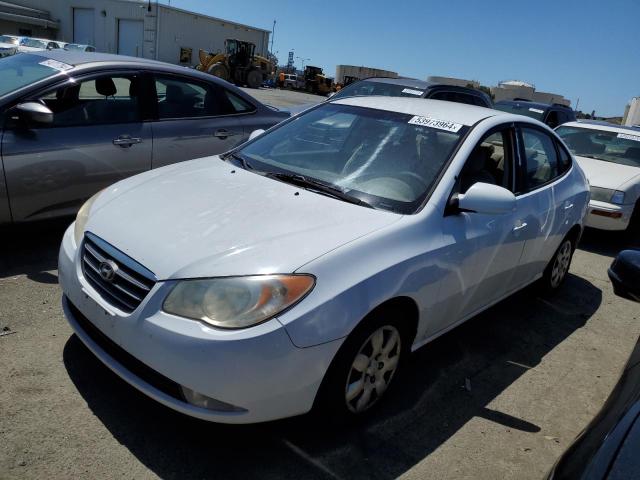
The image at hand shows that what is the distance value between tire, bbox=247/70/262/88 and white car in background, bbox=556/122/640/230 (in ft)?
101

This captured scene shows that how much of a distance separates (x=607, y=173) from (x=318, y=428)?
624 centimetres

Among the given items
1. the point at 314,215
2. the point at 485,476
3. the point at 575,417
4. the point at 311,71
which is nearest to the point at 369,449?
the point at 485,476

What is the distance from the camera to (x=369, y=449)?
2.61 m

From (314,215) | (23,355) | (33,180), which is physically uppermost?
(314,215)

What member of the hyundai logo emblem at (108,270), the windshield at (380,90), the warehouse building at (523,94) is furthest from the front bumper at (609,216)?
the warehouse building at (523,94)

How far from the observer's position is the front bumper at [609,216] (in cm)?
666

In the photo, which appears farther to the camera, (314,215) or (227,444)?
(314,215)

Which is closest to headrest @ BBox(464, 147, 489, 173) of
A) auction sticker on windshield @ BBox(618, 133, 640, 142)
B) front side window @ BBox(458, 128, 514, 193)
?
front side window @ BBox(458, 128, 514, 193)

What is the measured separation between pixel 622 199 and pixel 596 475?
622cm

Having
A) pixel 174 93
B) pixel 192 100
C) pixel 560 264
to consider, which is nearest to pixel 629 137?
pixel 560 264

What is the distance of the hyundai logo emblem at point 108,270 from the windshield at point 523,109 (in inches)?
413

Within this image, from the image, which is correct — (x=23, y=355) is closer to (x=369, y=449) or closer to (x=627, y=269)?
(x=369, y=449)

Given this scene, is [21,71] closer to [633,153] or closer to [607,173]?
[607,173]

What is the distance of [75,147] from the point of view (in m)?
4.31
